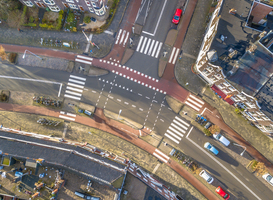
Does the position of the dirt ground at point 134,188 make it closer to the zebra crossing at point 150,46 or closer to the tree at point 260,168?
the tree at point 260,168

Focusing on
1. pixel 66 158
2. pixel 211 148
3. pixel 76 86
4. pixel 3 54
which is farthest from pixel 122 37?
pixel 211 148

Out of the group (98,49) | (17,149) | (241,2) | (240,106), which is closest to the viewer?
(17,149)

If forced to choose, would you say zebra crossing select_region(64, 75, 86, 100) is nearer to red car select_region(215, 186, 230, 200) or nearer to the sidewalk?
the sidewalk

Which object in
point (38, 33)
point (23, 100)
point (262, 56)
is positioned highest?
point (262, 56)

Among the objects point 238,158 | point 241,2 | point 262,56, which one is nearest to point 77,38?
point 241,2

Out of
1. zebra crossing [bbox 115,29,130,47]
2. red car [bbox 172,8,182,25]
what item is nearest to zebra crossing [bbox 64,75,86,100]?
zebra crossing [bbox 115,29,130,47]

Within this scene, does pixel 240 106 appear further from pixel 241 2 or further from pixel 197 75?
pixel 241 2
